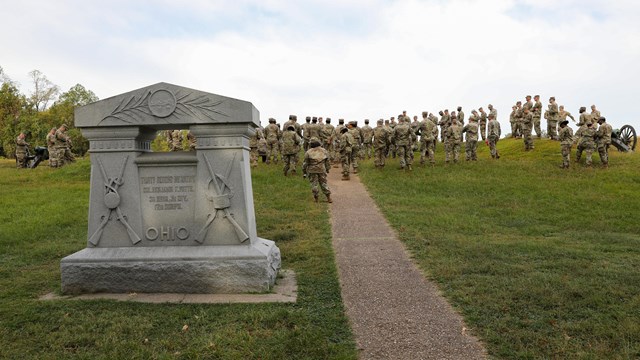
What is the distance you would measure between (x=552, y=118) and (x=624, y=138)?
3.39 metres

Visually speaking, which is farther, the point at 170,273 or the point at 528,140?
the point at 528,140

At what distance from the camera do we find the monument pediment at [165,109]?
5617mm

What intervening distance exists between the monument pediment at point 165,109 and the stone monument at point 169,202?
0.04 ft

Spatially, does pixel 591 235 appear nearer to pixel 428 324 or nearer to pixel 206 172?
pixel 428 324

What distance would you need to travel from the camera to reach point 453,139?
20.9 metres

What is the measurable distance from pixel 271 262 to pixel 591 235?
23.3 feet

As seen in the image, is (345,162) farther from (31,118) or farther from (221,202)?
(31,118)

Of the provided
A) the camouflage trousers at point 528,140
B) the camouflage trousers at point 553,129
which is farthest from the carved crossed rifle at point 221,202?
the camouflage trousers at point 553,129

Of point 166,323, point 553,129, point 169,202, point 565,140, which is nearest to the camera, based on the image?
point 166,323

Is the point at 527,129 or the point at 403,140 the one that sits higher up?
the point at 527,129

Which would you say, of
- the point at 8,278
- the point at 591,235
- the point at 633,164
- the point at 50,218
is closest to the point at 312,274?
the point at 8,278

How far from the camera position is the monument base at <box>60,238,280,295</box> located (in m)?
5.59

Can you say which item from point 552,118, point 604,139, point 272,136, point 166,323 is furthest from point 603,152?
point 166,323

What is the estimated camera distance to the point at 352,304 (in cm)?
534
